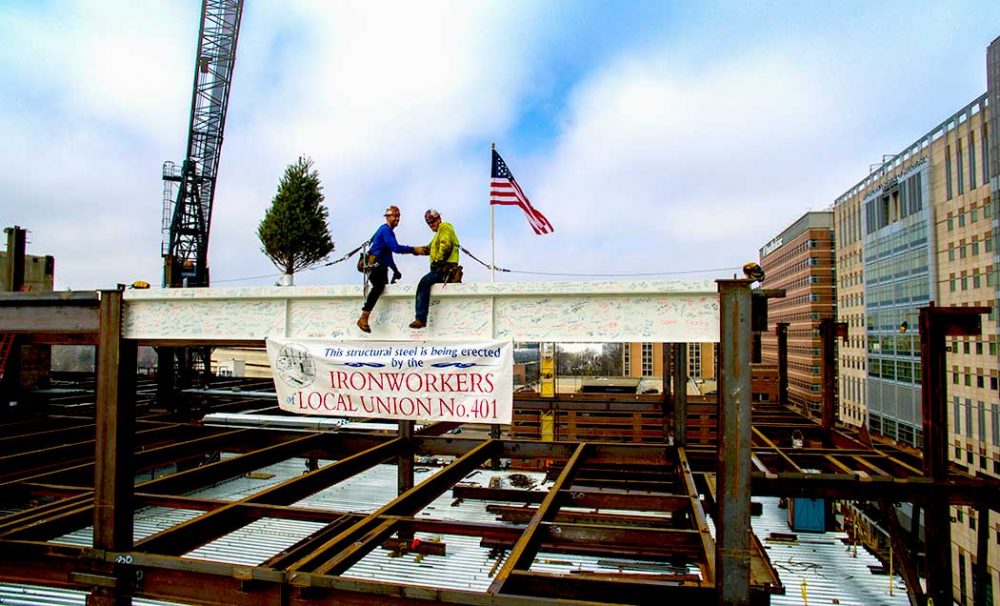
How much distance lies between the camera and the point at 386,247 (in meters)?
7.26

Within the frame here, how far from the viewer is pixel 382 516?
734 centimetres

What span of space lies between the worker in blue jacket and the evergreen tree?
24.6m

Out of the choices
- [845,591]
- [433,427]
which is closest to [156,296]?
[433,427]

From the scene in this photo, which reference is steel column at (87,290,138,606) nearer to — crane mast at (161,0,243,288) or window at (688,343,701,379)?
crane mast at (161,0,243,288)

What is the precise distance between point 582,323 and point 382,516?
357 cm

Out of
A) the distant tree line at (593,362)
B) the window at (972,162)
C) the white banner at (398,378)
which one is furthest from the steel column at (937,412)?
the distant tree line at (593,362)

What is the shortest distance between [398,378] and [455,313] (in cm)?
114

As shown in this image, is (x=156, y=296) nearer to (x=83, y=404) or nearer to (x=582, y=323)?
(x=582, y=323)

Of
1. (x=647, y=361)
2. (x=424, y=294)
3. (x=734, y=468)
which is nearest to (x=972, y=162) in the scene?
(x=734, y=468)

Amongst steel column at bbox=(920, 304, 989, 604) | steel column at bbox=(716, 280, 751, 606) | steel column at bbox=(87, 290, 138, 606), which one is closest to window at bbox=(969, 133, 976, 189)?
steel column at bbox=(920, 304, 989, 604)

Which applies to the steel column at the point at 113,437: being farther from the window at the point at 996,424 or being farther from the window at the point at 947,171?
the window at the point at 947,171

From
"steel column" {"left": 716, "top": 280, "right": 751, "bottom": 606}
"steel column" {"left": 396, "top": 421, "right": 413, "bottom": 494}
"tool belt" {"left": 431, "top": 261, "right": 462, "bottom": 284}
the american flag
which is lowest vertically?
"steel column" {"left": 396, "top": 421, "right": 413, "bottom": 494}

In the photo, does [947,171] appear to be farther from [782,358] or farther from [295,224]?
[295,224]

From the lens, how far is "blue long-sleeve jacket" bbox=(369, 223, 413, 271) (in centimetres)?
716
